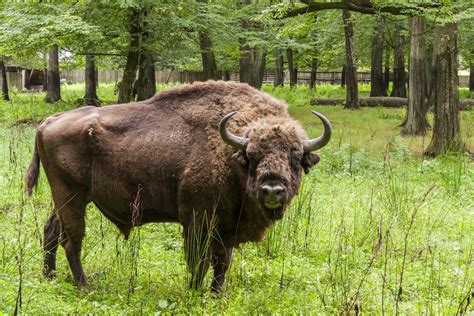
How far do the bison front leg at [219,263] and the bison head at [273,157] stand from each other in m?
0.63

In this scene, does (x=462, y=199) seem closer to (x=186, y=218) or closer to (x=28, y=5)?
(x=186, y=218)

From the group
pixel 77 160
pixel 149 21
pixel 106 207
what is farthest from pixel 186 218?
pixel 149 21

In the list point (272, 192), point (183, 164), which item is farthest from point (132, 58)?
point (272, 192)

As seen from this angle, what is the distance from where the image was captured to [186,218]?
5051 millimetres

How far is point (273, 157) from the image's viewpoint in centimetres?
458

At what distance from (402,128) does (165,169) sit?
39.7 feet

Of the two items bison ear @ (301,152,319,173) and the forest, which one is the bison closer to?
bison ear @ (301,152,319,173)

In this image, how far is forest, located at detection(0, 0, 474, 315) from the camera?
4613 mm

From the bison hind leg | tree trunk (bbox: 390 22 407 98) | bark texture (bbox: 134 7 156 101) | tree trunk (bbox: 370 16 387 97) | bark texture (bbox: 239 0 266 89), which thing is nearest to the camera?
the bison hind leg

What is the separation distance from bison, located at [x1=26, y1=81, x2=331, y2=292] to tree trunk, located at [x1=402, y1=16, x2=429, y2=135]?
10.7m

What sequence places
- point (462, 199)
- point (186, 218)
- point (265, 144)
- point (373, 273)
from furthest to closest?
point (462, 199) < point (373, 273) < point (186, 218) < point (265, 144)

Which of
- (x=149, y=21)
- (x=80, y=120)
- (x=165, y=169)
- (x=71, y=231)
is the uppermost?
(x=149, y=21)

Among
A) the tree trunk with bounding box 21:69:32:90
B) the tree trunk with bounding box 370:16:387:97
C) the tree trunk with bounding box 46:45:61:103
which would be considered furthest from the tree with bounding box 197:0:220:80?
the tree trunk with bounding box 21:69:32:90

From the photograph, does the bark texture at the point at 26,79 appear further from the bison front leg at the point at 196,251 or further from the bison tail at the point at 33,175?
the bison front leg at the point at 196,251
